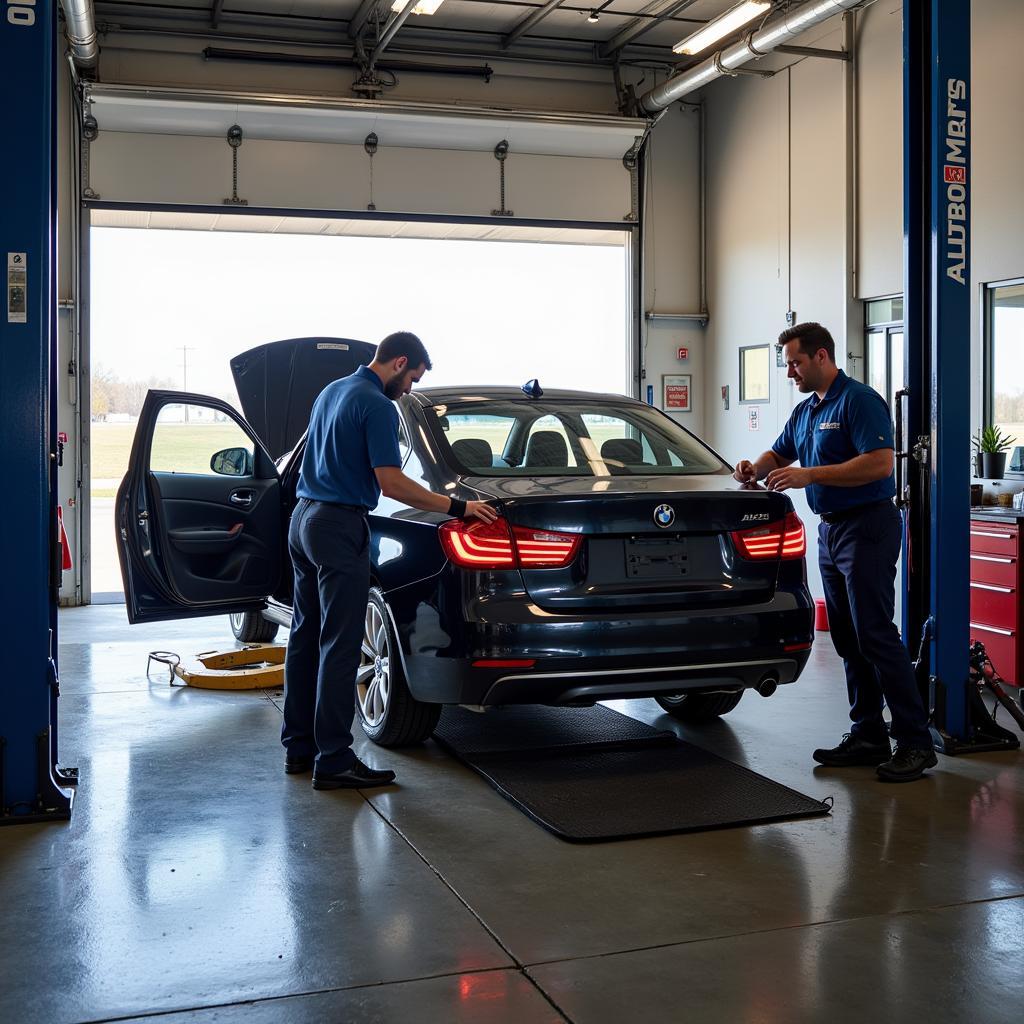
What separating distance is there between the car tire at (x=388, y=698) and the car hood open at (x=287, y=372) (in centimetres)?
206

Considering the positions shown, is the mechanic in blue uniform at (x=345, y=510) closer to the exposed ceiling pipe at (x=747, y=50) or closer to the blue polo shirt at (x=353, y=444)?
the blue polo shirt at (x=353, y=444)

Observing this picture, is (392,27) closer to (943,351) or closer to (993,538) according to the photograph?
(993,538)

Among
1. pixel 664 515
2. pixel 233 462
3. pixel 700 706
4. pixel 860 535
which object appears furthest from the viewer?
pixel 233 462

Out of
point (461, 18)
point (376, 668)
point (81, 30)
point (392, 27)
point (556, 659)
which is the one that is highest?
point (461, 18)

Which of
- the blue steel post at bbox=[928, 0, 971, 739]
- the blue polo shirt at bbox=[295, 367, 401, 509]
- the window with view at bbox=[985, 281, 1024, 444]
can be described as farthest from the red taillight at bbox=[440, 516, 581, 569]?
the window with view at bbox=[985, 281, 1024, 444]

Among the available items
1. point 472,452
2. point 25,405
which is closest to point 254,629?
point 472,452

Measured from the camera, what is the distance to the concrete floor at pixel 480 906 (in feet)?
9.39

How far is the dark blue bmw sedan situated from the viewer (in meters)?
4.39

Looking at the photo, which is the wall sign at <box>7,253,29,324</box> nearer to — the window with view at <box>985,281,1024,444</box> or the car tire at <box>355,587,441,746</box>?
the car tire at <box>355,587,441,746</box>

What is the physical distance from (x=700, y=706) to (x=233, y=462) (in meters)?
2.82

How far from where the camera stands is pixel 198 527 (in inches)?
254

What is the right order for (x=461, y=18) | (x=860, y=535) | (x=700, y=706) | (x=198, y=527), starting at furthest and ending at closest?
(x=461, y=18)
(x=198, y=527)
(x=700, y=706)
(x=860, y=535)

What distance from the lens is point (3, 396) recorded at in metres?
4.27

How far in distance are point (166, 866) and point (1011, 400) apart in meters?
6.85
